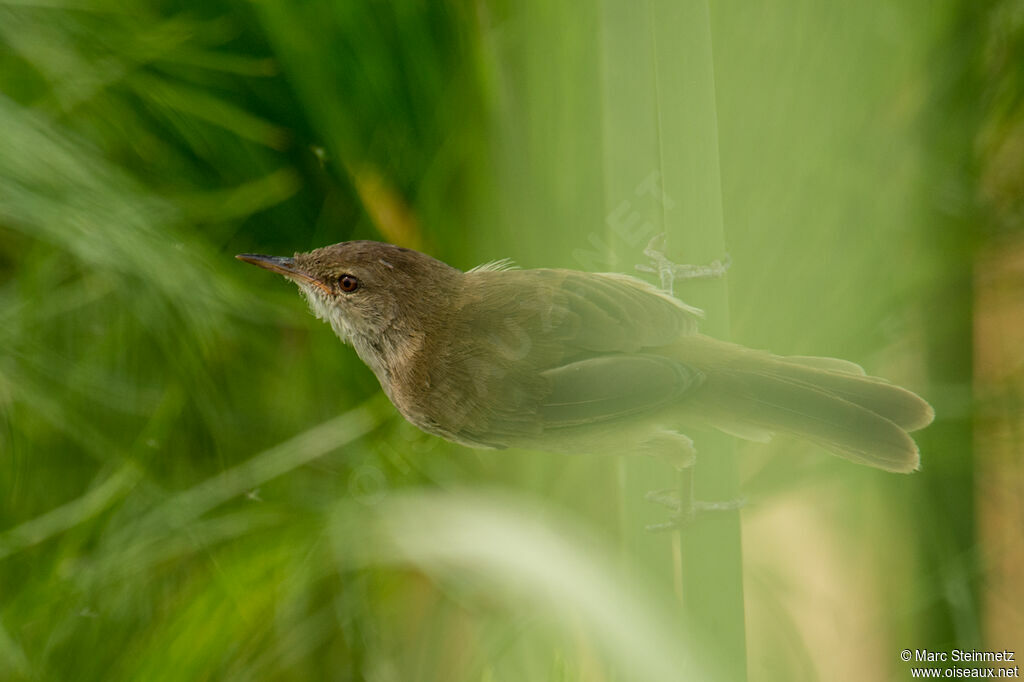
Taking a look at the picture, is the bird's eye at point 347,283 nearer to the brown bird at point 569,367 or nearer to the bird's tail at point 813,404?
the brown bird at point 569,367

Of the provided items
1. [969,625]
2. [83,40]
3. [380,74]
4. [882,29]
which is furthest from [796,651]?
[83,40]

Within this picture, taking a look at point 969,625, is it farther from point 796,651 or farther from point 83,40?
point 83,40

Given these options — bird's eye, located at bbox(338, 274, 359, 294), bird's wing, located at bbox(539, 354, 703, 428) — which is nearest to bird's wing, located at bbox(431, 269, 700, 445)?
bird's wing, located at bbox(539, 354, 703, 428)

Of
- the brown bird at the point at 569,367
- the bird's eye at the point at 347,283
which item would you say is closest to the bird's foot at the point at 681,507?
the brown bird at the point at 569,367

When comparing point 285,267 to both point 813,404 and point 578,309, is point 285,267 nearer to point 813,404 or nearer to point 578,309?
point 578,309

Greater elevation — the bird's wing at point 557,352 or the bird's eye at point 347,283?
the bird's eye at point 347,283

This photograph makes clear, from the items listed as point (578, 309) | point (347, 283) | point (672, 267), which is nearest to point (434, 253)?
point (347, 283)

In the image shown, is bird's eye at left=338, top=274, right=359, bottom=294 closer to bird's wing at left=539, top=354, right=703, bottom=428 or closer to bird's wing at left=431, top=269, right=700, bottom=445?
bird's wing at left=431, top=269, right=700, bottom=445
